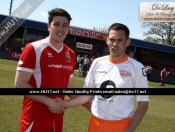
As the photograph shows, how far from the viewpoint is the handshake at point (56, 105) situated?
2.03 metres

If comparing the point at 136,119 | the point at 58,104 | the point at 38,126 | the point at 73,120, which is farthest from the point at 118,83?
the point at 73,120

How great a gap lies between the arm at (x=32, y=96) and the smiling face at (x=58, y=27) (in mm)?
422

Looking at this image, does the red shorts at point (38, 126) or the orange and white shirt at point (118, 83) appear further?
the red shorts at point (38, 126)

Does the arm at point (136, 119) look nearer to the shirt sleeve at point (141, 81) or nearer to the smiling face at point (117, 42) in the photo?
the shirt sleeve at point (141, 81)

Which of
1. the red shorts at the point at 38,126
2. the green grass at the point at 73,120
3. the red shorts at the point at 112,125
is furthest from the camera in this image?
the green grass at the point at 73,120

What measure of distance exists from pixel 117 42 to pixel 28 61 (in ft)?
2.57

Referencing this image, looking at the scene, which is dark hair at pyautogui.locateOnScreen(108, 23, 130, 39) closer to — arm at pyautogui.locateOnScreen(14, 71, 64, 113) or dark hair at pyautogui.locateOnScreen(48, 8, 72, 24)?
dark hair at pyautogui.locateOnScreen(48, 8, 72, 24)

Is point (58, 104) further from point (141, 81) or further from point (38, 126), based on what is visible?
point (141, 81)

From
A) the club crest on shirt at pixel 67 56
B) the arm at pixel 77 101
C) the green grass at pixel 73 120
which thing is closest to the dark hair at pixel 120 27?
the club crest on shirt at pixel 67 56

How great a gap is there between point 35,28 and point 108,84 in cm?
2328

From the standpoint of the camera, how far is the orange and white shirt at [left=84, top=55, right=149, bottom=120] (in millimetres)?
1924

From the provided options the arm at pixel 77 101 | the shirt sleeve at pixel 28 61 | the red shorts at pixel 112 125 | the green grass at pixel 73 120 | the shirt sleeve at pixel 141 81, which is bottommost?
the green grass at pixel 73 120

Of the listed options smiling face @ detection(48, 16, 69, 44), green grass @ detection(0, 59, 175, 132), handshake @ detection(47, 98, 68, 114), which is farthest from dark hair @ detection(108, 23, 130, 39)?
green grass @ detection(0, 59, 175, 132)

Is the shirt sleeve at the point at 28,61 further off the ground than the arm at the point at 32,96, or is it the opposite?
the shirt sleeve at the point at 28,61
